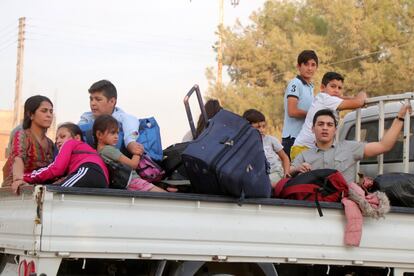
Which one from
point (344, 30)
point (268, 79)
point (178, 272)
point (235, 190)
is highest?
point (344, 30)

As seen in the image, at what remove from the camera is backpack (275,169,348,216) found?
5.53 metres

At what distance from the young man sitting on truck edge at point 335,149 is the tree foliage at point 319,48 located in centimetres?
1647

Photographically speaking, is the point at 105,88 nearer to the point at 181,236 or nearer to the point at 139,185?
the point at 139,185

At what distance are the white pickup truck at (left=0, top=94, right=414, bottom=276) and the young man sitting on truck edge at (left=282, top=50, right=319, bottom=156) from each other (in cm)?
200

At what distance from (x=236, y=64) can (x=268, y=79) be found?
2.44 metres

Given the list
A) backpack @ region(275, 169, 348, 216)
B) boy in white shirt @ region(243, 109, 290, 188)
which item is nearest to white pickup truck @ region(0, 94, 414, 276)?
backpack @ region(275, 169, 348, 216)

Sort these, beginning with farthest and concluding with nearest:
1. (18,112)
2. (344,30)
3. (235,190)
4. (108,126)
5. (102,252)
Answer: (18,112)
(344,30)
(108,126)
(235,190)
(102,252)

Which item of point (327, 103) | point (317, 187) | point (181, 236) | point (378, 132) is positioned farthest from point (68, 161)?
point (378, 132)

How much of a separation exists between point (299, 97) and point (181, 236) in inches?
118

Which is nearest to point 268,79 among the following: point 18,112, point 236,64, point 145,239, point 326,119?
point 236,64

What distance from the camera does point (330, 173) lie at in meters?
5.67

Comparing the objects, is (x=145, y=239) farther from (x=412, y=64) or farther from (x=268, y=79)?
(x=268, y=79)

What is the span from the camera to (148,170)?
231 inches

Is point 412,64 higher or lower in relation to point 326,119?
higher
